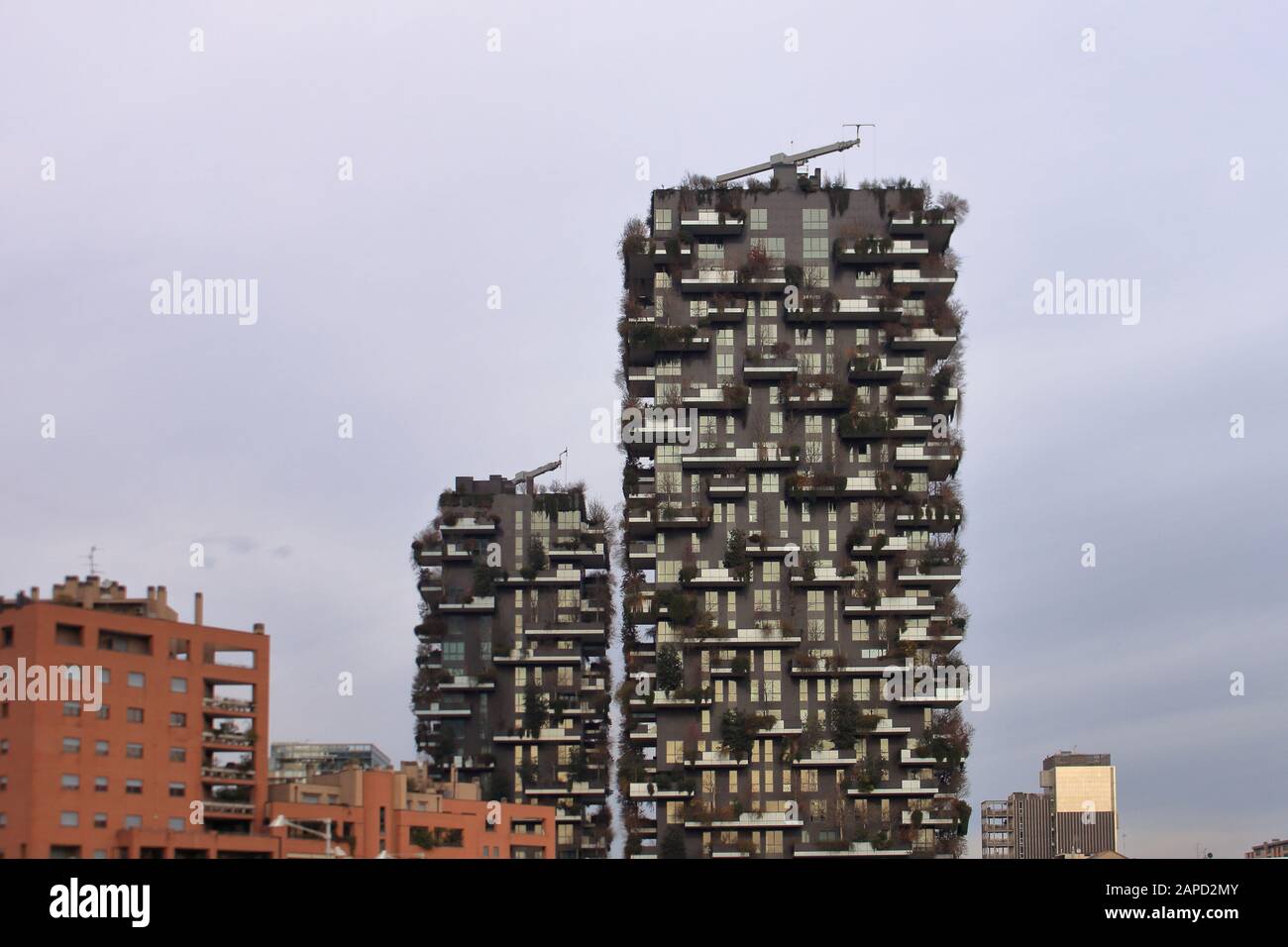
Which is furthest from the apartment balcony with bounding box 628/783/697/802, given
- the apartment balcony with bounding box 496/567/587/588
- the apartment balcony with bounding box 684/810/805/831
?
the apartment balcony with bounding box 496/567/587/588

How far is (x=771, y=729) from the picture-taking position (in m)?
102

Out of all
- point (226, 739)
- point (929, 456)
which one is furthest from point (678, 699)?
point (226, 739)

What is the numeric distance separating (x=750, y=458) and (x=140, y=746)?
4328cm

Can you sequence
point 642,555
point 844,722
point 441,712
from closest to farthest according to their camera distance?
point 844,722
point 642,555
point 441,712

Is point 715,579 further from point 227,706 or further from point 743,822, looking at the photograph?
point 227,706

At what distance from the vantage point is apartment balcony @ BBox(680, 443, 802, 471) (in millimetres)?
107188

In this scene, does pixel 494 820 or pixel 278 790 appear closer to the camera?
pixel 278 790

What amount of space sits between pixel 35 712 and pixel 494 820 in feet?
143

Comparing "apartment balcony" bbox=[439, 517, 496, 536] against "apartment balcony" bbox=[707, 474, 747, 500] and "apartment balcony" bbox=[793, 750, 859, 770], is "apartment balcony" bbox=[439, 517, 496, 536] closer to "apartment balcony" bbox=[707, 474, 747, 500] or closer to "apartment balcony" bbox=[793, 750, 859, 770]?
"apartment balcony" bbox=[707, 474, 747, 500]

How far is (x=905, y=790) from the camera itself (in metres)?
101

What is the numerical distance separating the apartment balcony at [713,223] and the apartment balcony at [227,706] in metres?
42.8

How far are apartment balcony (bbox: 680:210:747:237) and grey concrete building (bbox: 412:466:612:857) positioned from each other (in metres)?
28.0
